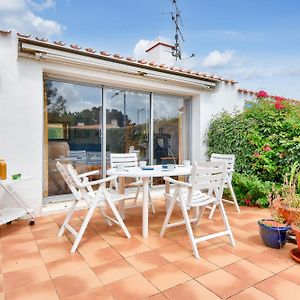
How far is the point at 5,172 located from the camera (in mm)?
3336

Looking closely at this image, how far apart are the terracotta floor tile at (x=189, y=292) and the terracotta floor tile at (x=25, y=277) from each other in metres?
1.10

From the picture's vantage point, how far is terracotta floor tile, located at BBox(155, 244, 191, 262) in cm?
253

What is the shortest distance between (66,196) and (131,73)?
2.56m

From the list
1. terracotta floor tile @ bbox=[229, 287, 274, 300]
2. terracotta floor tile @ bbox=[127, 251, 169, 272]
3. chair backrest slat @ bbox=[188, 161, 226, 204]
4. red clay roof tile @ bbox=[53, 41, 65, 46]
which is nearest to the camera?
terracotta floor tile @ bbox=[229, 287, 274, 300]

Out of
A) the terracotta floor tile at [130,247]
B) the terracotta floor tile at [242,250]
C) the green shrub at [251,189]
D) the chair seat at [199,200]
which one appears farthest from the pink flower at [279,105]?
the terracotta floor tile at [130,247]

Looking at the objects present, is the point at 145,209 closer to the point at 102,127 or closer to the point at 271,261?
the point at 271,261

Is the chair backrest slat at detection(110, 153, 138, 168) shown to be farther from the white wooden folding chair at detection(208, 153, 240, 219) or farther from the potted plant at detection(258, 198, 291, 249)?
the potted plant at detection(258, 198, 291, 249)

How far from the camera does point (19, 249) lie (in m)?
2.74

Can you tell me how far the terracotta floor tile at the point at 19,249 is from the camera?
2645 millimetres

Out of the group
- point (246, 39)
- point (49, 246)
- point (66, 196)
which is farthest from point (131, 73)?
→ point (246, 39)

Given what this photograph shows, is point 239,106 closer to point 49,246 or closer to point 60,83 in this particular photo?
point 60,83

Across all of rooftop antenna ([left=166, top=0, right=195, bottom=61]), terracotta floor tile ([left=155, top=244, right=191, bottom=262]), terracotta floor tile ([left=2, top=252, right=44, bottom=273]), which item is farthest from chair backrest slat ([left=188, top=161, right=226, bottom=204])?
rooftop antenna ([left=166, top=0, right=195, bottom=61])

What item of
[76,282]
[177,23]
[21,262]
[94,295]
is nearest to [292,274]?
[94,295]

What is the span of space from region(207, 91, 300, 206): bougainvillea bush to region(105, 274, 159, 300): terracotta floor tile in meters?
3.03
